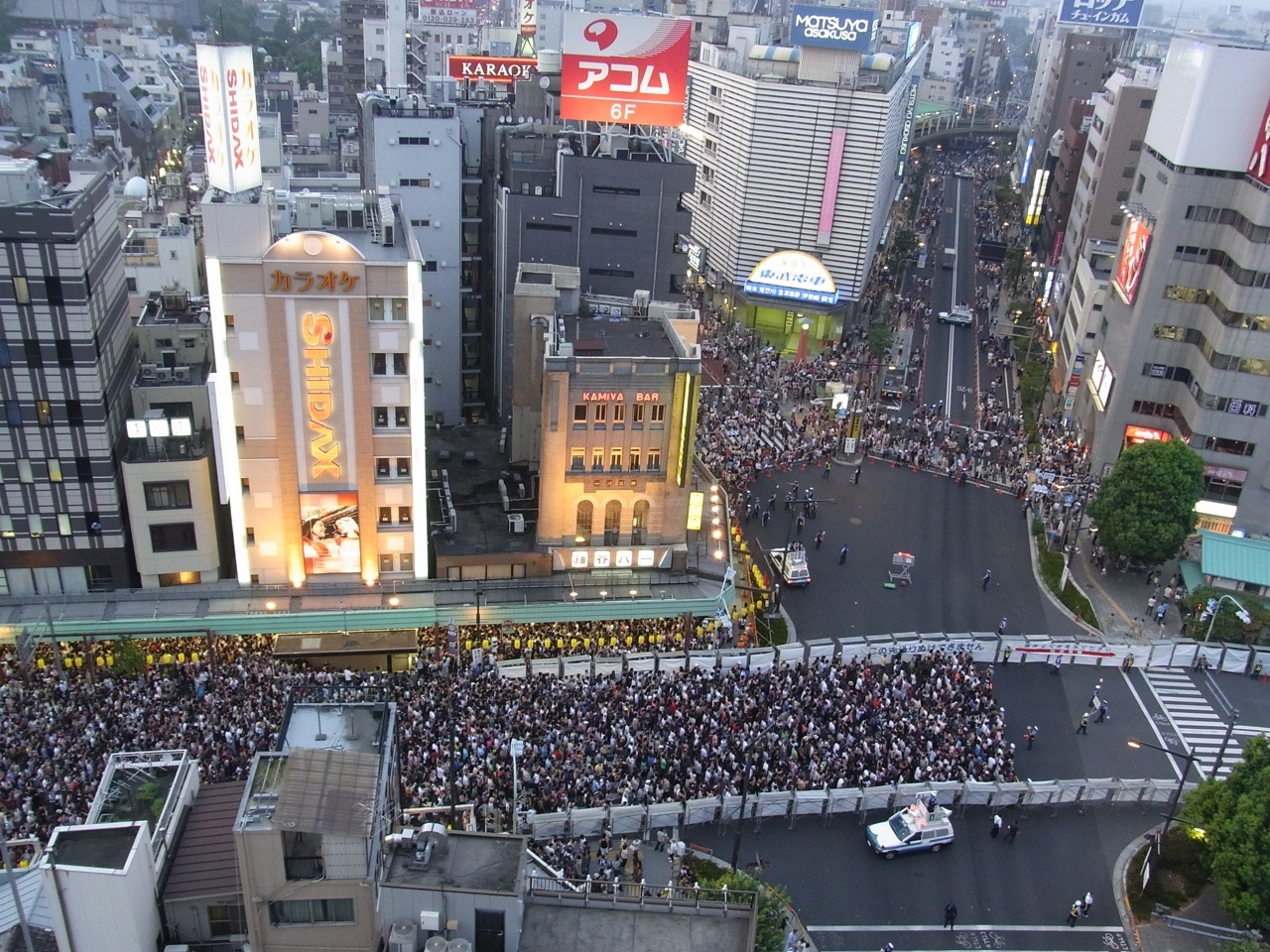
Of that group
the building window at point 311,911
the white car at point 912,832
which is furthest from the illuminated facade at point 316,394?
the building window at point 311,911

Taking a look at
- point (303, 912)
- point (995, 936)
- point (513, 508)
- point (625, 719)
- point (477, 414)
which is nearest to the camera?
point (303, 912)

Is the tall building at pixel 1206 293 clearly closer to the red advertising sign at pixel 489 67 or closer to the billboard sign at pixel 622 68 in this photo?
the billboard sign at pixel 622 68

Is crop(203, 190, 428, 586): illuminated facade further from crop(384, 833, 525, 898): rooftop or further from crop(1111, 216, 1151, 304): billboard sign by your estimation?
crop(1111, 216, 1151, 304): billboard sign

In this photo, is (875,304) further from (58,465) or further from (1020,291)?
(58,465)

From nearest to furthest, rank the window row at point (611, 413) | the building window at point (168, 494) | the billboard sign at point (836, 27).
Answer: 1. the building window at point (168, 494)
2. the window row at point (611, 413)
3. the billboard sign at point (836, 27)

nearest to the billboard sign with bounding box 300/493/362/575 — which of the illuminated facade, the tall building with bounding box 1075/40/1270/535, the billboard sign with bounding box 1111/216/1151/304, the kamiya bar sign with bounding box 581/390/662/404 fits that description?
the illuminated facade

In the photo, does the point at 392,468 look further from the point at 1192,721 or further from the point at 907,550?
the point at 1192,721

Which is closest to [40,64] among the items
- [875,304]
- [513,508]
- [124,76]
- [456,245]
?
[124,76]
